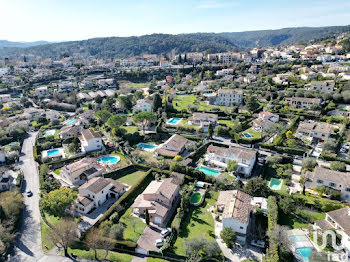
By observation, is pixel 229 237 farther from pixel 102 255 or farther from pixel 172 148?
pixel 172 148

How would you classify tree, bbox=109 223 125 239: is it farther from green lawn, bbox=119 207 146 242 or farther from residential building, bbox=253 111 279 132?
residential building, bbox=253 111 279 132

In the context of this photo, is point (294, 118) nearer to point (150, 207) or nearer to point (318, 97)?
point (318, 97)

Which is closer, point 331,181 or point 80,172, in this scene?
point 331,181

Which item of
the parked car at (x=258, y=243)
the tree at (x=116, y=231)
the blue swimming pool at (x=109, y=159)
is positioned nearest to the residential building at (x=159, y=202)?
the tree at (x=116, y=231)

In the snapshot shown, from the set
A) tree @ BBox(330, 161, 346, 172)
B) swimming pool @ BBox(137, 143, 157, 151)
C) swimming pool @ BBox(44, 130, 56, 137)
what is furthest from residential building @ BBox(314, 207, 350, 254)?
swimming pool @ BBox(44, 130, 56, 137)


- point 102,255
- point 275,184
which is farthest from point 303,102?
point 102,255
